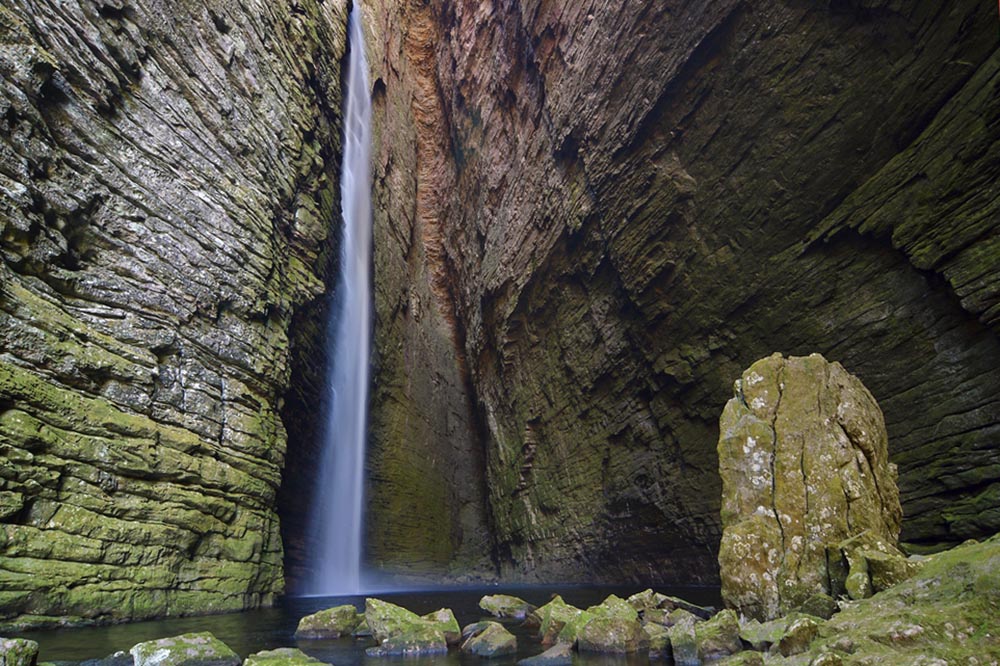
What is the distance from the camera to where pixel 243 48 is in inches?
699

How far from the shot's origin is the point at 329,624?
10211 mm

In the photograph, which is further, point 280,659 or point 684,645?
point 684,645

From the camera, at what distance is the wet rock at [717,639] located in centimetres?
699

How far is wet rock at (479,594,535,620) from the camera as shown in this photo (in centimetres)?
1245

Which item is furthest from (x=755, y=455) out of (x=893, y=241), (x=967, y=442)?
(x=893, y=241)

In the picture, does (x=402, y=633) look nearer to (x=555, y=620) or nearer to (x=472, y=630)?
(x=472, y=630)

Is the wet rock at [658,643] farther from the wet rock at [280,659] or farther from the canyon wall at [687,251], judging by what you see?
the canyon wall at [687,251]

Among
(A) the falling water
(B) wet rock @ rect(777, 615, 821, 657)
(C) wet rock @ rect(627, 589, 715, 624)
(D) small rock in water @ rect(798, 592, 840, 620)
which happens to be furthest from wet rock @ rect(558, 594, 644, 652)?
(A) the falling water

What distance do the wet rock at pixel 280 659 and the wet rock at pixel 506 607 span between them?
6.23m

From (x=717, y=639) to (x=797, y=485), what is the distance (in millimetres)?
2505

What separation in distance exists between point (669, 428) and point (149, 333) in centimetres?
1538

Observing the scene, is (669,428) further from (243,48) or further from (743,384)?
(243,48)

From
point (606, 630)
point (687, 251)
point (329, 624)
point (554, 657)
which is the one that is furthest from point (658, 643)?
point (687, 251)

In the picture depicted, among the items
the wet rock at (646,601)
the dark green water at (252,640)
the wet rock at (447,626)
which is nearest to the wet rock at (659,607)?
the wet rock at (646,601)
